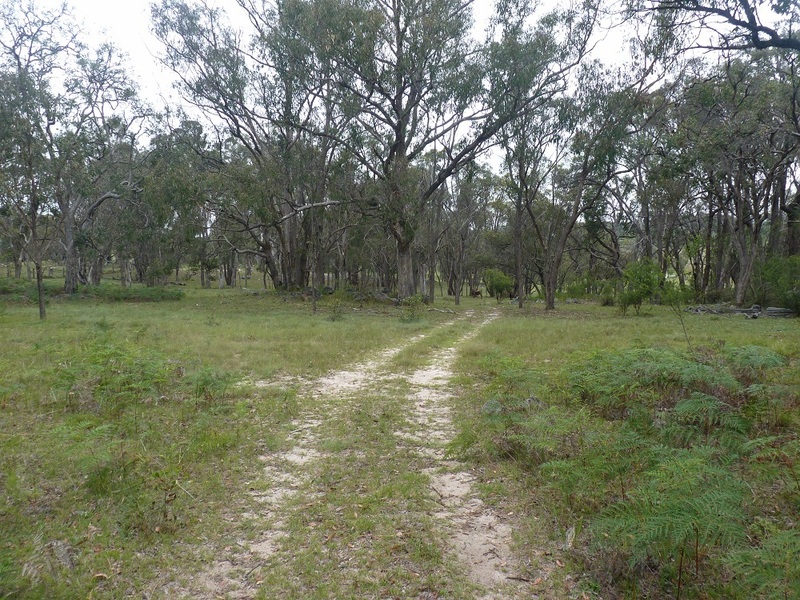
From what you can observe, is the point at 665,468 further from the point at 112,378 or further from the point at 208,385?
the point at 112,378

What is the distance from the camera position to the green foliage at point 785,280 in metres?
18.9

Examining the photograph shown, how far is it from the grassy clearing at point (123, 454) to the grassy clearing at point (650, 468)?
2.42 m

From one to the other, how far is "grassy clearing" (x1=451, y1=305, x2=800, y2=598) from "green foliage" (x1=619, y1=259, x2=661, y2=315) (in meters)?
13.1

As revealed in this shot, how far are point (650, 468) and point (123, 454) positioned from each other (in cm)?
464

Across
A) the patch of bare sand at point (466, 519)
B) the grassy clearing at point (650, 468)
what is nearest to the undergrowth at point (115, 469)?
the patch of bare sand at point (466, 519)

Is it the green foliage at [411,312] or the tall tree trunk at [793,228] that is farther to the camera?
the tall tree trunk at [793,228]

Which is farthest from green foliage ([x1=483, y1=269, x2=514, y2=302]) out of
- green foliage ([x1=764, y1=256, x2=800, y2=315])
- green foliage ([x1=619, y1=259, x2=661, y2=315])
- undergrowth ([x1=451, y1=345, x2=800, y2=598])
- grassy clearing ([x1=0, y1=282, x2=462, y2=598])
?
undergrowth ([x1=451, y1=345, x2=800, y2=598])

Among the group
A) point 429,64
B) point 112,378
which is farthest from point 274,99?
point 112,378

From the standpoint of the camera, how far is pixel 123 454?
4.49 metres

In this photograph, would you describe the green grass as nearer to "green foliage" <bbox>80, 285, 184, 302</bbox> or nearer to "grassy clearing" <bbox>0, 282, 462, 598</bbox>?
"grassy clearing" <bbox>0, 282, 462, 598</bbox>

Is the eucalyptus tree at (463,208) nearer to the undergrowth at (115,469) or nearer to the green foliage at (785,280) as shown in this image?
the green foliage at (785,280)

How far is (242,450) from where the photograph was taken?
516 centimetres

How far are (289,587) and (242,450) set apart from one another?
2.45 m

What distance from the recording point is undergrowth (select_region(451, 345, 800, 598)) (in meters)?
2.71
